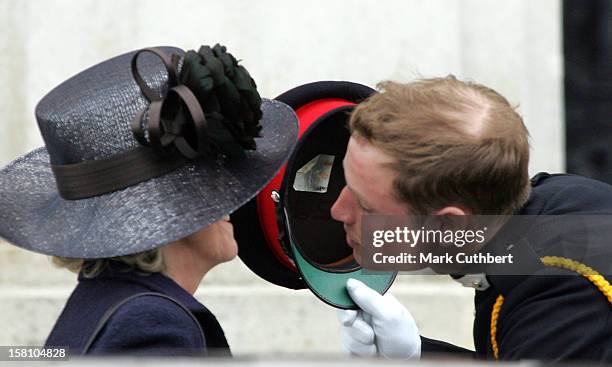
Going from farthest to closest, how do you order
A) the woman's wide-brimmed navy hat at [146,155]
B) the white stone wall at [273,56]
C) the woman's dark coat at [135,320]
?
the white stone wall at [273,56], the woman's wide-brimmed navy hat at [146,155], the woman's dark coat at [135,320]

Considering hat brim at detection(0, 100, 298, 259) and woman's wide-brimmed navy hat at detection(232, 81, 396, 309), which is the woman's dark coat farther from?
woman's wide-brimmed navy hat at detection(232, 81, 396, 309)

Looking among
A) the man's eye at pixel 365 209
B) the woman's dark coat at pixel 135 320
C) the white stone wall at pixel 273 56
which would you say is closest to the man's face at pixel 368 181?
the man's eye at pixel 365 209

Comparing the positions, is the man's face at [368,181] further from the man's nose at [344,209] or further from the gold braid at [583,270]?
the gold braid at [583,270]

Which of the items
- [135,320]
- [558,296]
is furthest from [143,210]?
[558,296]

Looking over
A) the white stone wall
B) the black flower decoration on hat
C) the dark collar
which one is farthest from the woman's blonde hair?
the white stone wall

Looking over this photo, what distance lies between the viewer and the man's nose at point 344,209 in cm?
204

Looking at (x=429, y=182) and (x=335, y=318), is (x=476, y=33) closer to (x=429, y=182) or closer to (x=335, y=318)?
(x=335, y=318)

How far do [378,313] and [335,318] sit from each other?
181cm

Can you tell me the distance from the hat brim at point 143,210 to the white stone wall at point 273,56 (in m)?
1.99

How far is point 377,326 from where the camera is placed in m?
2.16

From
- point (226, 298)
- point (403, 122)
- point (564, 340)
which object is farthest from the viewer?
point (226, 298)

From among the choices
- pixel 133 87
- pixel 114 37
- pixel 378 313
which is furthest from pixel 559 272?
pixel 114 37

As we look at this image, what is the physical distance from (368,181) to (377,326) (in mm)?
359

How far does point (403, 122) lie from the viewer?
1.91 meters
